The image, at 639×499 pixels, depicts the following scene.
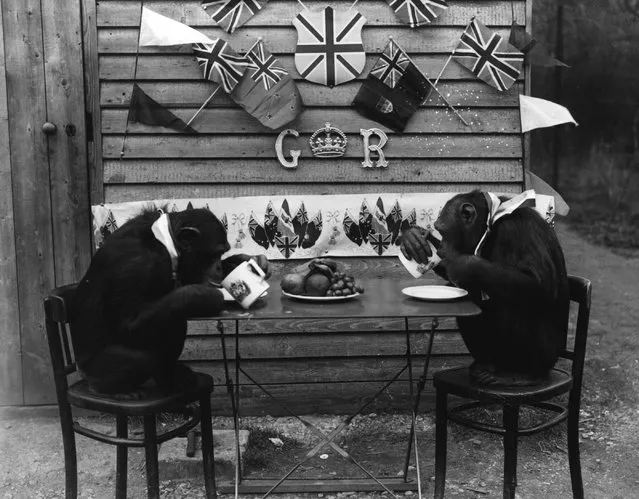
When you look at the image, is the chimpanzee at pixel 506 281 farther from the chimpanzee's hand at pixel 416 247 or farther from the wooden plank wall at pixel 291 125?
the wooden plank wall at pixel 291 125

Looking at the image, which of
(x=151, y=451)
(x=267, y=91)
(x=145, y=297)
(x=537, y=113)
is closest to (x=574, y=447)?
(x=151, y=451)

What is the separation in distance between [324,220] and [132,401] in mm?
2116

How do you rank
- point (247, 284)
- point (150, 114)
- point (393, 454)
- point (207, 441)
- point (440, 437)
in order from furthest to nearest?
1. point (150, 114)
2. point (393, 454)
3. point (440, 437)
4. point (207, 441)
5. point (247, 284)

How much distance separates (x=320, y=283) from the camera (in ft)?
10.8

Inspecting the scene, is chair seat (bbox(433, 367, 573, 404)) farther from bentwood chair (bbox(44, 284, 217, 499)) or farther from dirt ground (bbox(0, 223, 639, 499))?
bentwood chair (bbox(44, 284, 217, 499))

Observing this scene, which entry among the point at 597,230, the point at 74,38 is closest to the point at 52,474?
the point at 74,38

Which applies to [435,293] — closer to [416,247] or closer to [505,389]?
[416,247]

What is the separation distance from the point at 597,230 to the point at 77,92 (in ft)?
17.4

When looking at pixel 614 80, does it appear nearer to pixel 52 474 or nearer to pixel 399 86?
pixel 399 86

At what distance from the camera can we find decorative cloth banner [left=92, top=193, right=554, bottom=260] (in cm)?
490

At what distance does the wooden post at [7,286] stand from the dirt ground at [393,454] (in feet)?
0.58

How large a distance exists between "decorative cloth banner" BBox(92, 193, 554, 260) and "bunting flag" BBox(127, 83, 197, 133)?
1.58ft

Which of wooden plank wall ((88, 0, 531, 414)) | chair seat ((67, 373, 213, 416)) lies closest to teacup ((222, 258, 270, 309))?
chair seat ((67, 373, 213, 416))

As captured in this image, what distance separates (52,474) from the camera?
14.1 ft
